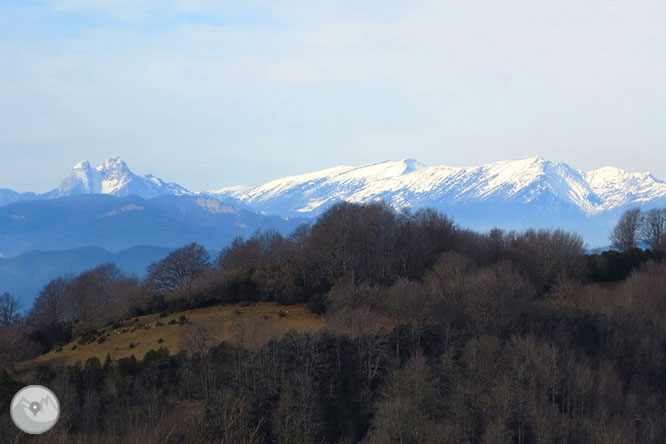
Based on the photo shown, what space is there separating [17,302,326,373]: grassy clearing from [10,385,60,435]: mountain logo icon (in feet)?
37.7

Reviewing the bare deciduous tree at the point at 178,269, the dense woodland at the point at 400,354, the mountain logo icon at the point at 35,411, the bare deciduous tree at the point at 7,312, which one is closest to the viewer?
the mountain logo icon at the point at 35,411

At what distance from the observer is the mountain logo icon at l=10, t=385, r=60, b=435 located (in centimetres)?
1957

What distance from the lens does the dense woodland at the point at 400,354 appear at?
3014 centimetres

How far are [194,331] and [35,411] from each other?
15.1m

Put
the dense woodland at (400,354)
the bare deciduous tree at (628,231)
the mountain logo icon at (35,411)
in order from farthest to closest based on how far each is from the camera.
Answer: the bare deciduous tree at (628,231), the dense woodland at (400,354), the mountain logo icon at (35,411)

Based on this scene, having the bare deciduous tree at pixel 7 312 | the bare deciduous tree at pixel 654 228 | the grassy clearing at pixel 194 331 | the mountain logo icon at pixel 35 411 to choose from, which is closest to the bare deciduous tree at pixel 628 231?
the bare deciduous tree at pixel 654 228

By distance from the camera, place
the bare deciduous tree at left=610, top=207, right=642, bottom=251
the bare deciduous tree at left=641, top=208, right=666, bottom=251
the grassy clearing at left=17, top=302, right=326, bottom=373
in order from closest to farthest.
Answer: the grassy clearing at left=17, top=302, right=326, bottom=373, the bare deciduous tree at left=641, top=208, right=666, bottom=251, the bare deciduous tree at left=610, top=207, right=642, bottom=251

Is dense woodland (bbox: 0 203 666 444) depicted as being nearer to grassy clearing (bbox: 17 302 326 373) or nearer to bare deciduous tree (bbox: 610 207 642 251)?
grassy clearing (bbox: 17 302 326 373)

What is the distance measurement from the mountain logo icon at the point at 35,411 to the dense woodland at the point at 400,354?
0.74 metres

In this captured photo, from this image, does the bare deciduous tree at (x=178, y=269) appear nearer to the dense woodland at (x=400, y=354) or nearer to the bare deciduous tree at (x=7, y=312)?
the dense woodland at (x=400, y=354)

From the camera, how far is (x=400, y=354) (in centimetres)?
3850

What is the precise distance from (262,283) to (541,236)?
25582 mm

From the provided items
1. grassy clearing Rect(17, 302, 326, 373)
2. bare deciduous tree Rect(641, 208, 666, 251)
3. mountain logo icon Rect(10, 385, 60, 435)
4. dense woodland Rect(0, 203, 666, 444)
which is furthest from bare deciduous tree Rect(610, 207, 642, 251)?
mountain logo icon Rect(10, 385, 60, 435)

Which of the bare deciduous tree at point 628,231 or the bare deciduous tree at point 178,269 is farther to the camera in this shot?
the bare deciduous tree at point 628,231
